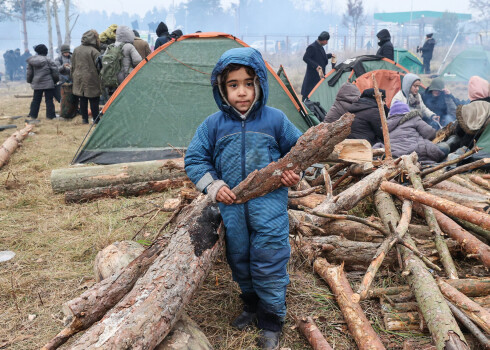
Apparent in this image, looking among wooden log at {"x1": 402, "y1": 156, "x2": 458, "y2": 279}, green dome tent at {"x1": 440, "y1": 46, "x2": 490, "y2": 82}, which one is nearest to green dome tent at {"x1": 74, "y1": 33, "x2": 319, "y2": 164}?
wooden log at {"x1": 402, "y1": 156, "x2": 458, "y2": 279}

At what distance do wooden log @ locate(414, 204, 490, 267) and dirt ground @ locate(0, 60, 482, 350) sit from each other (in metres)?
0.58

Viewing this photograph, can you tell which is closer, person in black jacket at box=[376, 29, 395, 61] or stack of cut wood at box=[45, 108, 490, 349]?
stack of cut wood at box=[45, 108, 490, 349]

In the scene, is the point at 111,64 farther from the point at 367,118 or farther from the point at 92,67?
the point at 367,118

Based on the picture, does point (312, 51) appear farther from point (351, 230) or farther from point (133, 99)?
point (351, 230)

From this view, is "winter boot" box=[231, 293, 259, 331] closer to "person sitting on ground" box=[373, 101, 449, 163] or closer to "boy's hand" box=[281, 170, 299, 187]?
"boy's hand" box=[281, 170, 299, 187]

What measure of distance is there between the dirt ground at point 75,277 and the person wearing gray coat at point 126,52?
3.92 m

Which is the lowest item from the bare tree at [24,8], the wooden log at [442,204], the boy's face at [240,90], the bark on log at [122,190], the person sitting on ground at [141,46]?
the bark on log at [122,190]

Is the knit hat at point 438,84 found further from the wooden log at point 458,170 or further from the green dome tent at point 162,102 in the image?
the wooden log at point 458,170

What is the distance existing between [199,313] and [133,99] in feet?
14.7

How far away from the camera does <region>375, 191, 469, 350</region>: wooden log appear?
6.82ft

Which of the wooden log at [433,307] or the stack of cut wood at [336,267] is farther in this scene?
the wooden log at [433,307]

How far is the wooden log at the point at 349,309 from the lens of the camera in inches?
89.6

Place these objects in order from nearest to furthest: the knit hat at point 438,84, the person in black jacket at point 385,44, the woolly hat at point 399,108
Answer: the woolly hat at point 399,108 → the knit hat at point 438,84 → the person in black jacket at point 385,44

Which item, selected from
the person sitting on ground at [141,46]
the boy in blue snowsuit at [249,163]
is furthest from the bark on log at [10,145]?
the boy in blue snowsuit at [249,163]
